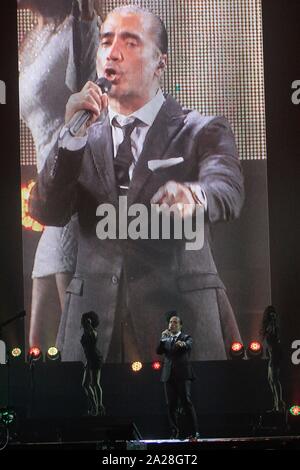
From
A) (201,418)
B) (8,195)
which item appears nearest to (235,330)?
(201,418)

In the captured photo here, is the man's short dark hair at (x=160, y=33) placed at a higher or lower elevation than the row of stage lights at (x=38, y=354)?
higher

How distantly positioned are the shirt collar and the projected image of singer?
0.01 metres

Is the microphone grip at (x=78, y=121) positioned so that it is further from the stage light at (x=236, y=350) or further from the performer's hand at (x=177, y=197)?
the stage light at (x=236, y=350)

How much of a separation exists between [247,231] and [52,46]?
2815 millimetres

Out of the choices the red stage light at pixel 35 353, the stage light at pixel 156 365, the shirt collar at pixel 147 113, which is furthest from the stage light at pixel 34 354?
the shirt collar at pixel 147 113

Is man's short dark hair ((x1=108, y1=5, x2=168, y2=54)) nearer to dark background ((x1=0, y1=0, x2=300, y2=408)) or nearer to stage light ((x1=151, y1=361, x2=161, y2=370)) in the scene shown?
dark background ((x1=0, y1=0, x2=300, y2=408))

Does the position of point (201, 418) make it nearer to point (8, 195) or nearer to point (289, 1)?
point (8, 195)

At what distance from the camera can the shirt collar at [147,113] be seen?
→ 1332cm

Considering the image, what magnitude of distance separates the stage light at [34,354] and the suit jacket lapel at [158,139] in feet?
5.84

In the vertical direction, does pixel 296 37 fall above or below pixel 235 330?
above

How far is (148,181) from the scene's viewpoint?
13148 millimetres

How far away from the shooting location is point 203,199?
13164mm

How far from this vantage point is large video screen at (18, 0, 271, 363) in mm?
13055

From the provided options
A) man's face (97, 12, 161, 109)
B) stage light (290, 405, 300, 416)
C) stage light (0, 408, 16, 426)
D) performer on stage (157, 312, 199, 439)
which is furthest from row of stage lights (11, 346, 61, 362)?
man's face (97, 12, 161, 109)
